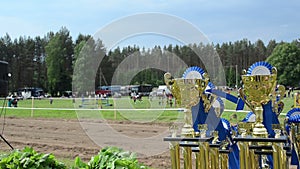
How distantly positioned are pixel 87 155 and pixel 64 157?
0.35m

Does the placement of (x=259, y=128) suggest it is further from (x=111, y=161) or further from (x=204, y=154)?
(x=111, y=161)

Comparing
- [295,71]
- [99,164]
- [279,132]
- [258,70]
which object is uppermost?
[295,71]

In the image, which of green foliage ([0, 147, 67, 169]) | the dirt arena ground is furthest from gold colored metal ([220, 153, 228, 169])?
the dirt arena ground

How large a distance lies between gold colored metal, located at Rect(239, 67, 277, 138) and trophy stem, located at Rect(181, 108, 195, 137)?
28 centimetres

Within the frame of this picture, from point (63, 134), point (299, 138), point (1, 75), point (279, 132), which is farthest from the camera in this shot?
point (63, 134)

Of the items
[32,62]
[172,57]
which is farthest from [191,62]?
[32,62]

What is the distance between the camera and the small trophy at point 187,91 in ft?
5.47

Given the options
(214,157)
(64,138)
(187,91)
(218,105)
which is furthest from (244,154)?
(64,138)

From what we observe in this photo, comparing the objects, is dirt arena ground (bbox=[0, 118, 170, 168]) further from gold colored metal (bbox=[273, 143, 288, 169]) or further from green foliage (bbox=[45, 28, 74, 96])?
green foliage (bbox=[45, 28, 74, 96])

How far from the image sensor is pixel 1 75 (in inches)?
230

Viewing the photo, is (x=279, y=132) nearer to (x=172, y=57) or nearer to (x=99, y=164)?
(x=99, y=164)

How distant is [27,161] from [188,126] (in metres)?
0.82

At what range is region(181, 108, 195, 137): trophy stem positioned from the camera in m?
1.68

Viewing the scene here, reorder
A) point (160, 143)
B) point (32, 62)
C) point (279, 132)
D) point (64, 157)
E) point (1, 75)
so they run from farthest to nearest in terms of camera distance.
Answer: point (32, 62) → point (160, 143) → point (1, 75) → point (64, 157) → point (279, 132)
